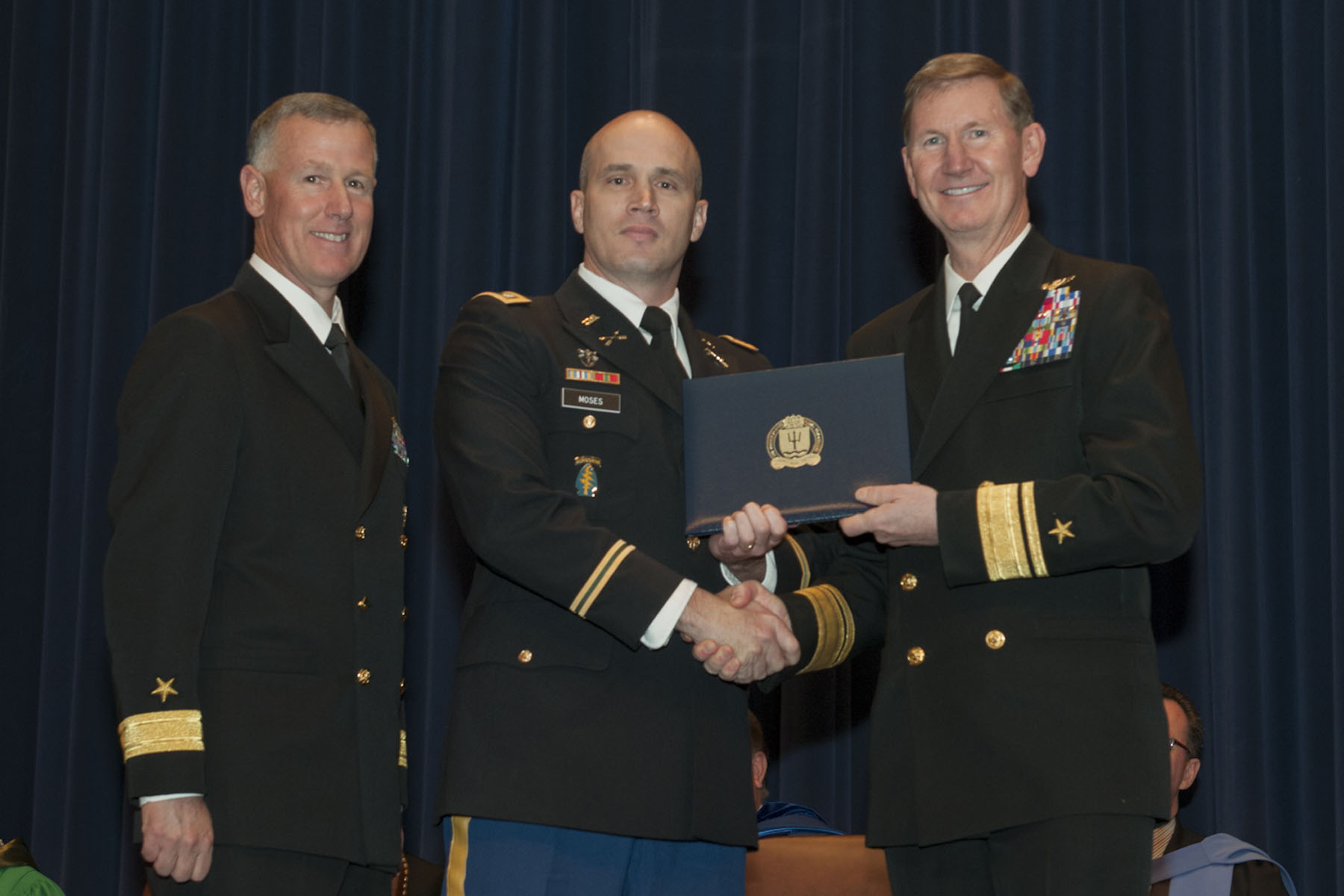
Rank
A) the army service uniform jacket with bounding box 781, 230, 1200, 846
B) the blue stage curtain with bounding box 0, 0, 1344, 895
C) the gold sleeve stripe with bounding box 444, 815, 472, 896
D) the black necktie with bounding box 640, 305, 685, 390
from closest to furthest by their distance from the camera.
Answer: the army service uniform jacket with bounding box 781, 230, 1200, 846
the gold sleeve stripe with bounding box 444, 815, 472, 896
the black necktie with bounding box 640, 305, 685, 390
the blue stage curtain with bounding box 0, 0, 1344, 895

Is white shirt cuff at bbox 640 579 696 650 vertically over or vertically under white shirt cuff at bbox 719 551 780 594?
under

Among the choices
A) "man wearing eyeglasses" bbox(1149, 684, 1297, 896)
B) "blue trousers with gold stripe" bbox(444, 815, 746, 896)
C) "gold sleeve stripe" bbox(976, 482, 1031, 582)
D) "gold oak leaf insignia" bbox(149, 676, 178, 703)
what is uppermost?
"gold sleeve stripe" bbox(976, 482, 1031, 582)

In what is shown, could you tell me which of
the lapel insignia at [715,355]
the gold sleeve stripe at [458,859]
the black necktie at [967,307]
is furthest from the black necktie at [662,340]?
the gold sleeve stripe at [458,859]

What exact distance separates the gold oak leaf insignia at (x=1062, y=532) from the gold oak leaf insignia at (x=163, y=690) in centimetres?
155

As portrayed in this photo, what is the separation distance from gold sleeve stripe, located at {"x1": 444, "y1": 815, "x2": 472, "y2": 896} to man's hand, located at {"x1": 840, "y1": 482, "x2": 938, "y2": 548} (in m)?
0.90

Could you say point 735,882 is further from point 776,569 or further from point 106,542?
point 106,542

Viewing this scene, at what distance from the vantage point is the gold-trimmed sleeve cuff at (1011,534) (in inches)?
103

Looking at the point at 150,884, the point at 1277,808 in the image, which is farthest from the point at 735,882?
Answer: the point at 1277,808

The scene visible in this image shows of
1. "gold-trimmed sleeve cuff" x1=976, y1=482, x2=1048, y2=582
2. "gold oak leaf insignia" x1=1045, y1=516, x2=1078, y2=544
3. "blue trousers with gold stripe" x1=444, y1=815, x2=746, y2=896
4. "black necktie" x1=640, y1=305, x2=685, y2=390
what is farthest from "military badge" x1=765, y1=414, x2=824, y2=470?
"blue trousers with gold stripe" x1=444, y1=815, x2=746, y2=896

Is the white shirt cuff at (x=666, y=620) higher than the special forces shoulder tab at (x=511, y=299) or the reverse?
the reverse

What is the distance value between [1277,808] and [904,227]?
230 cm

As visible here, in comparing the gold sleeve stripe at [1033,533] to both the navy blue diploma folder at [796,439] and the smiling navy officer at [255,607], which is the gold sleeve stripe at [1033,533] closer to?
the navy blue diploma folder at [796,439]

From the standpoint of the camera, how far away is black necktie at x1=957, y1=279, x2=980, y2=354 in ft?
9.61

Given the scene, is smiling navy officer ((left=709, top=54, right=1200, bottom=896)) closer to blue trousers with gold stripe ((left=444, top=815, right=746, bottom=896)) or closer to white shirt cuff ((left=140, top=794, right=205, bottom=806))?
blue trousers with gold stripe ((left=444, top=815, right=746, bottom=896))
